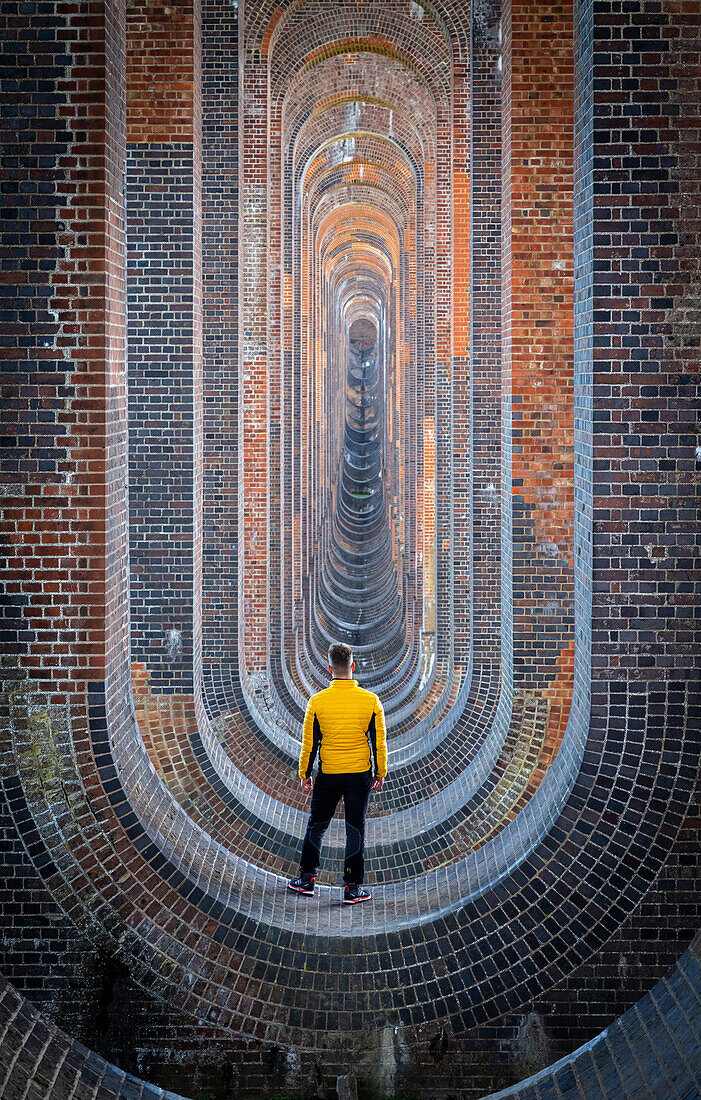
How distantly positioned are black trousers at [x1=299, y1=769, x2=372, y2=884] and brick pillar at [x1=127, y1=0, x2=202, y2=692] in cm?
187

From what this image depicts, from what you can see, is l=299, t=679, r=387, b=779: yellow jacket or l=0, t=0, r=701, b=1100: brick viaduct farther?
l=299, t=679, r=387, b=779: yellow jacket

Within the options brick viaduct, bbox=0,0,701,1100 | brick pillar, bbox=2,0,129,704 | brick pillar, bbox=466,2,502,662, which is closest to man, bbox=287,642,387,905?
brick viaduct, bbox=0,0,701,1100

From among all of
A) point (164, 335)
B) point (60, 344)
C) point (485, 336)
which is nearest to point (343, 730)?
point (60, 344)

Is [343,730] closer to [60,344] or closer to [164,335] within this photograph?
[60,344]

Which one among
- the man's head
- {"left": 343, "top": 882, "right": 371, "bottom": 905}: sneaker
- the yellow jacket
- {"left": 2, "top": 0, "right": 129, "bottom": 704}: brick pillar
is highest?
{"left": 2, "top": 0, "right": 129, "bottom": 704}: brick pillar

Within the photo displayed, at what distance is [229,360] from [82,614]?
490 centimetres

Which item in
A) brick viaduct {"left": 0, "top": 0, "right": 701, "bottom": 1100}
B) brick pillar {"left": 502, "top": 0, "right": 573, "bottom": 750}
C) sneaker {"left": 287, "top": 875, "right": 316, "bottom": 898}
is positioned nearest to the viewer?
brick viaduct {"left": 0, "top": 0, "right": 701, "bottom": 1100}

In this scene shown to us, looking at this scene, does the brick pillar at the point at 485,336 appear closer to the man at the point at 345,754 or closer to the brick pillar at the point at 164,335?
the brick pillar at the point at 164,335

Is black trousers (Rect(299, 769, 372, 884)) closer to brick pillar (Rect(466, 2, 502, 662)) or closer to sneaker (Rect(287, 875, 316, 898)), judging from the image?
sneaker (Rect(287, 875, 316, 898))

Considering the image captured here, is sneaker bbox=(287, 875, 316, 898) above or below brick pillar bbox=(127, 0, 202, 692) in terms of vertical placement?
below

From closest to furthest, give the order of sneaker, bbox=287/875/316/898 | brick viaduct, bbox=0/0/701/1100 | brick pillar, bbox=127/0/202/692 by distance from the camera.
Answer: brick viaduct, bbox=0/0/701/1100 < sneaker, bbox=287/875/316/898 < brick pillar, bbox=127/0/202/692

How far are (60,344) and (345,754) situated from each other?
9.07ft

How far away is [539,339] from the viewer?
7609 mm

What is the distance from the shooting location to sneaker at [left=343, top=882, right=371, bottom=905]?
20.7 feet
